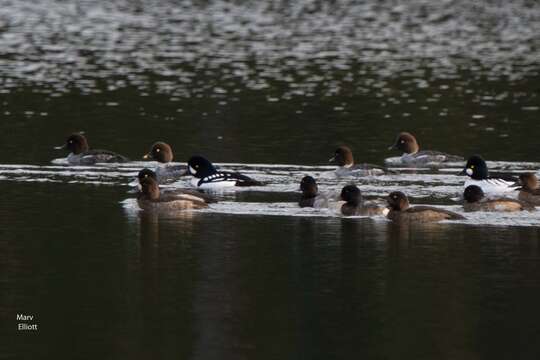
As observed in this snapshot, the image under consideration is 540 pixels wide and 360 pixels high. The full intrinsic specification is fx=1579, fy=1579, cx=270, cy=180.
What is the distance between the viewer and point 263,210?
22328 mm

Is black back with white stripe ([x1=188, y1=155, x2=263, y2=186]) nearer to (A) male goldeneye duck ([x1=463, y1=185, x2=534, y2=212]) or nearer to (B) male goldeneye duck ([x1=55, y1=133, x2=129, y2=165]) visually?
(B) male goldeneye duck ([x1=55, y1=133, x2=129, y2=165])

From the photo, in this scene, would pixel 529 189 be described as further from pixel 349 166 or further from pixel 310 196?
pixel 349 166

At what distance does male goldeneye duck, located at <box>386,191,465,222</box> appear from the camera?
21.2 m

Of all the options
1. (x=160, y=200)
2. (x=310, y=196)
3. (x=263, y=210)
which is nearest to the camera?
(x=263, y=210)

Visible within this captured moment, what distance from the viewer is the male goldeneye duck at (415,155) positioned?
1099 inches

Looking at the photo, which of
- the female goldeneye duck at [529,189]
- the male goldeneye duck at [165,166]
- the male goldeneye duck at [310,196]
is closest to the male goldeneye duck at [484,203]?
the female goldeneye duck at [529,189]

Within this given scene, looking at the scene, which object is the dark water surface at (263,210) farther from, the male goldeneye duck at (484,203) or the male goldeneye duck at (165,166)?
the male goldeneye duck at (165,166)

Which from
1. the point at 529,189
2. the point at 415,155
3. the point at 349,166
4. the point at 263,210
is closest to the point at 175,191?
the point at 263,210

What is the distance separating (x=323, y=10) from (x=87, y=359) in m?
53.0

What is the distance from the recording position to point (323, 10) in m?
65.9

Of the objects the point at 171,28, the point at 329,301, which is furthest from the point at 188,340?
the point at 171,28

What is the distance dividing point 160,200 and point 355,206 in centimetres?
280

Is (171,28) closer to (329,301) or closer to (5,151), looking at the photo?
(5,151)

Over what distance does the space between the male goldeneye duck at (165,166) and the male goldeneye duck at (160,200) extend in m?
3.65
